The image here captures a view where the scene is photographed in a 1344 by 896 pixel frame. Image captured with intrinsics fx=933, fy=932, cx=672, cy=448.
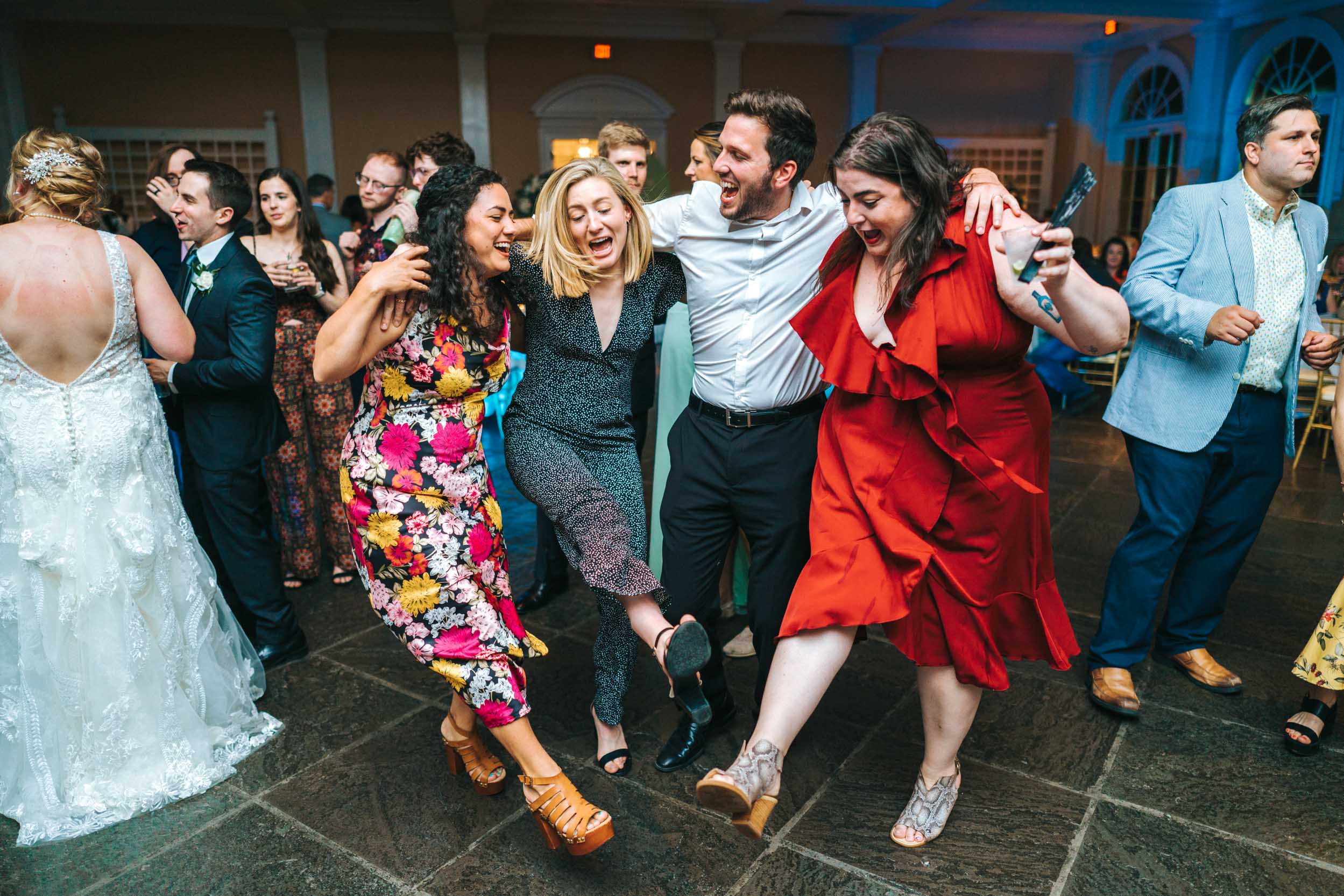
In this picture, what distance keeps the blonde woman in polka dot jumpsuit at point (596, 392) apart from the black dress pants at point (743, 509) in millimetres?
114

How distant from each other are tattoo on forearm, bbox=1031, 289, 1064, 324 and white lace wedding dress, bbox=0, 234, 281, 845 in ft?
7.10

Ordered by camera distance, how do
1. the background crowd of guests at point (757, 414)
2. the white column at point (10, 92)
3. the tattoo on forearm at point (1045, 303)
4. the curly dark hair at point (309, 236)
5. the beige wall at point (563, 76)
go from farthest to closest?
1. the beige wall at point (563, 76)
2. the white column at point (10, 92)
3. the curly dark hair at point (309, 236)
4. the background crowd of guests at point (757, 414)
5. the tattoo on forearm at point (1045, 303)

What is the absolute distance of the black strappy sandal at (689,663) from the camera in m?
1.92

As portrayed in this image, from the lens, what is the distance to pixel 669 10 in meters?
11.3

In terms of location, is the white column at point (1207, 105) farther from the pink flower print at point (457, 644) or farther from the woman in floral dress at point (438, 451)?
the pink flower print at point (457, 644)

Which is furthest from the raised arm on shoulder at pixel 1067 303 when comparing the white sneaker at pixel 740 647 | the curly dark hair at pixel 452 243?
the white sneaker at pixel 740 647

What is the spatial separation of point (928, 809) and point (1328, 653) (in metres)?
1.21

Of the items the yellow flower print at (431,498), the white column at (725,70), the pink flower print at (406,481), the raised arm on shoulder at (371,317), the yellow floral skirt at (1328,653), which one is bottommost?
the yellow floral skirt at (1328,653)

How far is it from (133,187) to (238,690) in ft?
34.6

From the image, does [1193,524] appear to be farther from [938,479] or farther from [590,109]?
[590,109]

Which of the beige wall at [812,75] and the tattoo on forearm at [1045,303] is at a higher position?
the beige wall at [812,75]

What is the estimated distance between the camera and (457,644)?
2.10 m

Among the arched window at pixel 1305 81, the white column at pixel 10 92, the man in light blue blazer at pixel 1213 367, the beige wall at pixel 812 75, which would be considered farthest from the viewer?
the beige wall at pixel 812 75

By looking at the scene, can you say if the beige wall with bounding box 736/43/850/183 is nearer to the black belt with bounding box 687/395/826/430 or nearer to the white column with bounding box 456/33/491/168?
the white column with bounding box 456/33/491/168
